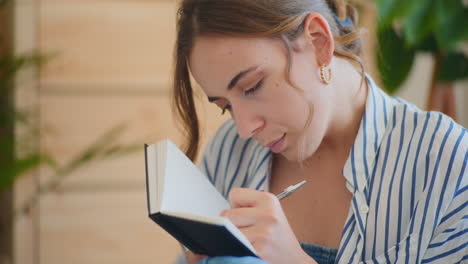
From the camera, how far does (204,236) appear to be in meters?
0.81

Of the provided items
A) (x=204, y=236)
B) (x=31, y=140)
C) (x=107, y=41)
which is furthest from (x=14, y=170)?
(x=204, y=236)

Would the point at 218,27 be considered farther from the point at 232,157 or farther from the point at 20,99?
the point at 20,99

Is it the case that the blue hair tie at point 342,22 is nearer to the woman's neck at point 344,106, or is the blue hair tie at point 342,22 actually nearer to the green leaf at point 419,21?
the woman's neck at point 344,106

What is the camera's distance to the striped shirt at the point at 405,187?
3.03ft

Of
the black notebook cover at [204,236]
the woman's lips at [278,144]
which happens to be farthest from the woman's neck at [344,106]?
the black notebook cover at [204,236]

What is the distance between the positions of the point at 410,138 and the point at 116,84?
1363mm

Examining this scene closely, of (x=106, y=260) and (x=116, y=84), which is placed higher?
(x=116, y=84)

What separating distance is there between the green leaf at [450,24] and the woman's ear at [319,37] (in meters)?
0.82

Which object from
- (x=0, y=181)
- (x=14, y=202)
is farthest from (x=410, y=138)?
(x=14, y=202)

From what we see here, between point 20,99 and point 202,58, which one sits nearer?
point 202,58

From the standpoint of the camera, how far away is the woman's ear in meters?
0.98

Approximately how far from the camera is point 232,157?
126 cm

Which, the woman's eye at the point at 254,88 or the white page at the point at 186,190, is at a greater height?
the woman's eye at the point at 254,88


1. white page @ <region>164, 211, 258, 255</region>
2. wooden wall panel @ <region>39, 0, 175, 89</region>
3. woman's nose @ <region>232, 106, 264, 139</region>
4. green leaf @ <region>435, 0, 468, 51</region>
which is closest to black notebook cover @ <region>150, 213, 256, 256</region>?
white page @ <region>164, 211, 258, 255</region>
